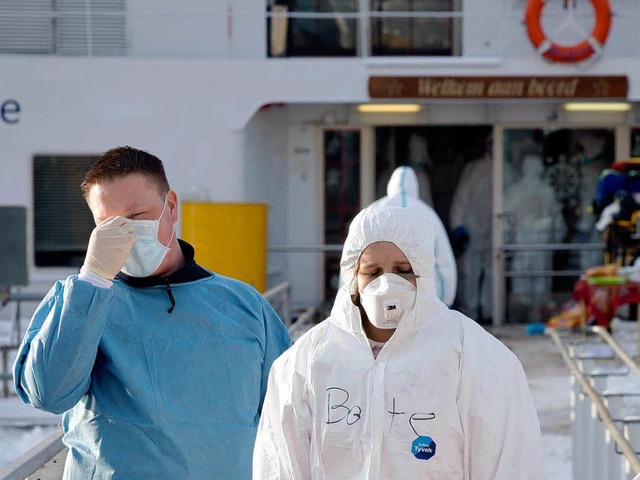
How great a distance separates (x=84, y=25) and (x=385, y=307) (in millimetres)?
13098

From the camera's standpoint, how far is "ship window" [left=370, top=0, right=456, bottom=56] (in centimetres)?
1555

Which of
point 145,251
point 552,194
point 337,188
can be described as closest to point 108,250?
point 145,251

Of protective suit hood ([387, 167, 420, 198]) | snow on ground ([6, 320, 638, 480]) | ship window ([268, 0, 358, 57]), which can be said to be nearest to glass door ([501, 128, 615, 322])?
snow on ground ([6, 320, 638, 480])

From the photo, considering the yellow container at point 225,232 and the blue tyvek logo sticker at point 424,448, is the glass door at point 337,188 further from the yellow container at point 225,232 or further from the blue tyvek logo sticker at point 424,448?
the blue tyvek logo sticker at point 424,448

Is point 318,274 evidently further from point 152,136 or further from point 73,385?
point 73,385

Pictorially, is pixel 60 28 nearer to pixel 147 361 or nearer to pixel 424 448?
pixel 147 361

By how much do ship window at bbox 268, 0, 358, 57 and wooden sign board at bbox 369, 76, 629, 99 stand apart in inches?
61.6

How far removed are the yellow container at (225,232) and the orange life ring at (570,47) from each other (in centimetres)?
375

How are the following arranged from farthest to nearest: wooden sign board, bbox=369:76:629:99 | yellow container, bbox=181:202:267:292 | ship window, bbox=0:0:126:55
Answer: ship window, bbox=0:0:126:55 < wooden sign board, bbox=369:76:629:99 < yellow container, bbox=181:202:267:292

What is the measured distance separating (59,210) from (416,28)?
195 inches

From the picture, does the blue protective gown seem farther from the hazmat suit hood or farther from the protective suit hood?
the protective suit hood

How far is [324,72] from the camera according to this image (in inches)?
571

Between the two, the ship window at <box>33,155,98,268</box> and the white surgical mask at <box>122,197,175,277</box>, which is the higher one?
the white surgical mask at <box>122,197,175,277</box>

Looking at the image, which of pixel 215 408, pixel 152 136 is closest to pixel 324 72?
pixel 152 136
